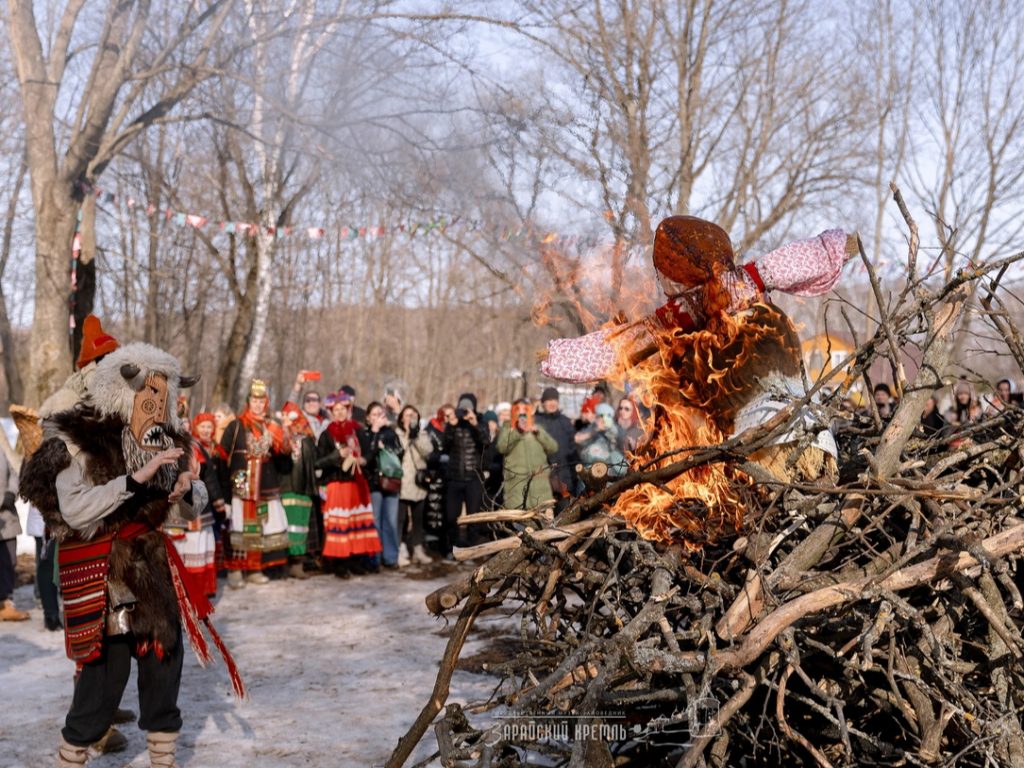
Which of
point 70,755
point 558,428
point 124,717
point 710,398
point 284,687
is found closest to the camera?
point 710,398

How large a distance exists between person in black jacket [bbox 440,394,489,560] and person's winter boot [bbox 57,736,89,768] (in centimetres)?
656

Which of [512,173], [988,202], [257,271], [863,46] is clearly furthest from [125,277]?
[988,202]

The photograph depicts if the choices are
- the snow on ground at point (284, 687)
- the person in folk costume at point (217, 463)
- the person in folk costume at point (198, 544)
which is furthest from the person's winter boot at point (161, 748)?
the person in folk costume at point (217, 463)

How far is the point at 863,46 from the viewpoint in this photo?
1514 cm

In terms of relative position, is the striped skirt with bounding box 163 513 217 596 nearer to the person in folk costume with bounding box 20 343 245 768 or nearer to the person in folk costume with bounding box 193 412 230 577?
the person in folk costume with bounding box 193 412 230 577

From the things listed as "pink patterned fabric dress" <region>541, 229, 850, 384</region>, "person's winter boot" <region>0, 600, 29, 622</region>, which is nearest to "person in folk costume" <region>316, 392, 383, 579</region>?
"person's winter boot" <region>0, 600, 29, 622</region>

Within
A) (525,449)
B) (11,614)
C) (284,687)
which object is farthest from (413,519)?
(284,687)

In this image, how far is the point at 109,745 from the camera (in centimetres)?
463

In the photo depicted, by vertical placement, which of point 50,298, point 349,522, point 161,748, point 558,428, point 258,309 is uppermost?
point 258,309

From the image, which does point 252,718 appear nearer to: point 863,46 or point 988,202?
point 863,46

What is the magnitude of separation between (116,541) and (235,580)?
5145mm

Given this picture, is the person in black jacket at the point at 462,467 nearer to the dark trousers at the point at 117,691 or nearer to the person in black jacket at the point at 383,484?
the person in black jacket at the point at 383,484

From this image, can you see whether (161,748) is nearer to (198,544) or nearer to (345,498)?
(198,544)

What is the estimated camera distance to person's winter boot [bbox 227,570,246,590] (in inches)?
345
